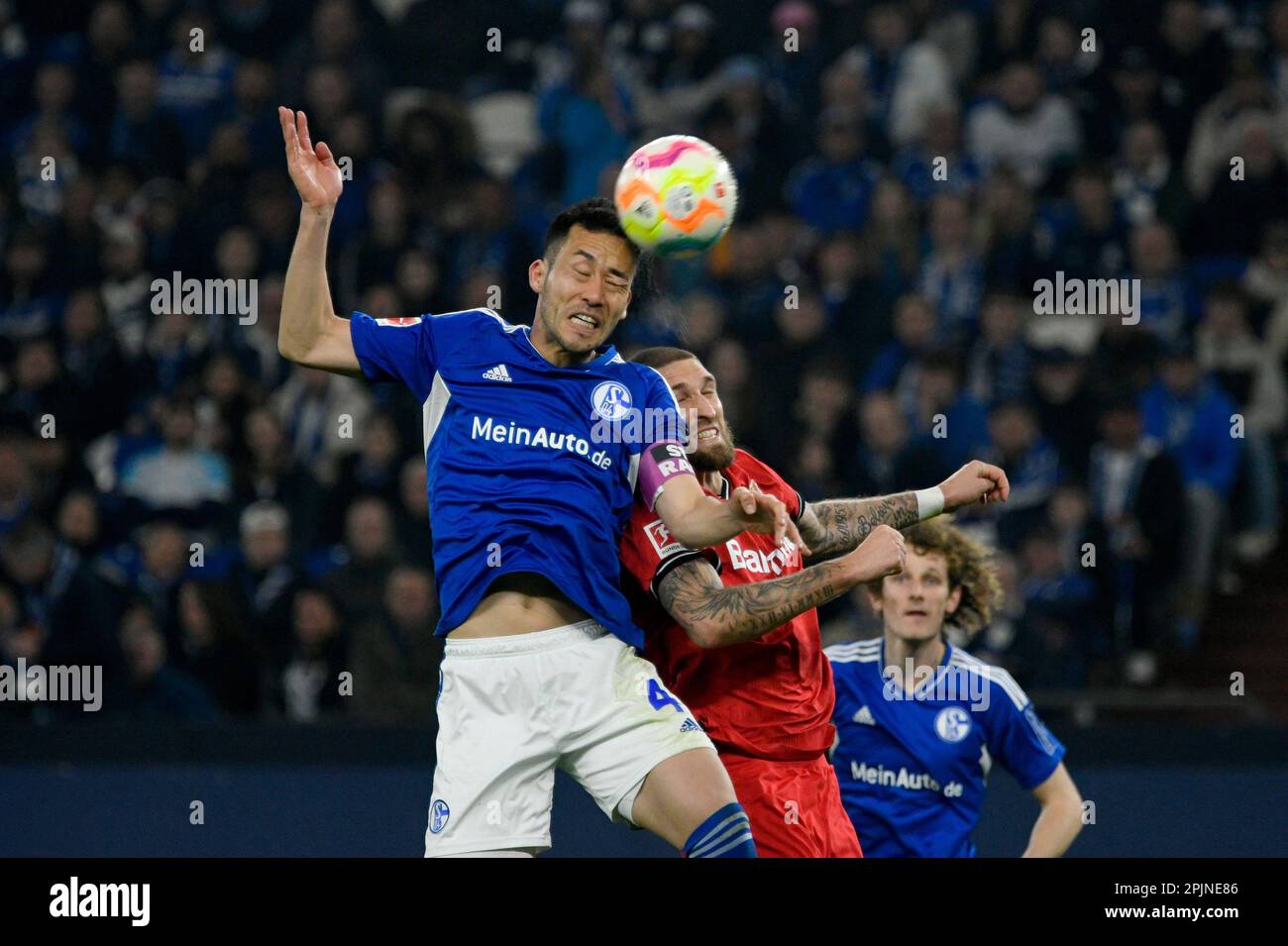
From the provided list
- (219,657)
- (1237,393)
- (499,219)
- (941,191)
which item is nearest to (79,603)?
(219,657)

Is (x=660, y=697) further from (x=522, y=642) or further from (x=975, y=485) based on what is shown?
(x=975, y=485)

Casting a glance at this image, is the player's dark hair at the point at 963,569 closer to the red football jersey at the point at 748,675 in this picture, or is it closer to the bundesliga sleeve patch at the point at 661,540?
the red football jersey at the point at 748,675

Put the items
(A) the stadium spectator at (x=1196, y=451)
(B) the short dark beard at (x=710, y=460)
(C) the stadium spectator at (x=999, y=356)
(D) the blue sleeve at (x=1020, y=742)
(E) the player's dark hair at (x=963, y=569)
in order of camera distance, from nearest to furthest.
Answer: (B) the short dark beard at (x=710, y=460)
(D) the blue sleeve at (x=1020, y=742)
(E) the player's dark hair at (x=963, y=569)
(A) the stadium spectator at (x=1196, y=451)
(C) the stadium spectator at (x=999, y=356)

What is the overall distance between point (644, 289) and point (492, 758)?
153 inches

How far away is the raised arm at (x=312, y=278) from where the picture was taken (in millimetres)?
5023

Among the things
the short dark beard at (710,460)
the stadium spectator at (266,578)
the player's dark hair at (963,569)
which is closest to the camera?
the short dark beard at (710,460)

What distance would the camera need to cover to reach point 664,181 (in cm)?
503

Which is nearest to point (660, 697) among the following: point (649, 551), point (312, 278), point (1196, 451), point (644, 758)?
point (644, 758)

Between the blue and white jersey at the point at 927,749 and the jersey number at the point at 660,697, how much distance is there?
134cm

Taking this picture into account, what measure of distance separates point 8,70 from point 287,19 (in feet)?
6.07

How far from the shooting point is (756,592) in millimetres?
4883

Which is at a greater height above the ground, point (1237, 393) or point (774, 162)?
point (774, 162)

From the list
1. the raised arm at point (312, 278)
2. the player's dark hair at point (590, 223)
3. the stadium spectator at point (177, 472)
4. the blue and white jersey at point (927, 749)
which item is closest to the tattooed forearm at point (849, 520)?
the blue and white jersey at point (927, 749)
